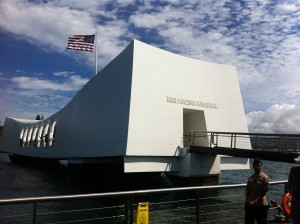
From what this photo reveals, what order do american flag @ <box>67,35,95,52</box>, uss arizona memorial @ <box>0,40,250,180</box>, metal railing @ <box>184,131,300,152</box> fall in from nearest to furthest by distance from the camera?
metal railing @ <box>184,131,300,152</box> → uss arizona memorial @ <box>0,40,250,180</box> → american flag @ <box>67,35,95,52</box>

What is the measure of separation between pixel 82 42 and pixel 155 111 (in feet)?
31.1

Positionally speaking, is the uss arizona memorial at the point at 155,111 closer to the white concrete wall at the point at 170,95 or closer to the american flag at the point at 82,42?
the white concrete wall at the point at 170,95

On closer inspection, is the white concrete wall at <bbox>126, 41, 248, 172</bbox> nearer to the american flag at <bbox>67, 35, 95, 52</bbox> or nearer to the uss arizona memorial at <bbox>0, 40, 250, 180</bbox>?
the uss arizona memorial at <bbox>0, 40, 250, 180</bbox>

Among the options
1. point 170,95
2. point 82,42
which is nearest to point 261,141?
point 170,95

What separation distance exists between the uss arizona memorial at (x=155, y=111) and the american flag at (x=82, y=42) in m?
2.92

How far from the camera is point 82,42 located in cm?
2338

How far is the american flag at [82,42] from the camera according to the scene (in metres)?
23.1

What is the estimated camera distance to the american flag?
2306 centimetres

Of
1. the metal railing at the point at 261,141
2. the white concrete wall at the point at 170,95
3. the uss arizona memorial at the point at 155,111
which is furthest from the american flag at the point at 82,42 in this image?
the metal railing at the point at 261,141

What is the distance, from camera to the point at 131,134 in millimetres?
16125

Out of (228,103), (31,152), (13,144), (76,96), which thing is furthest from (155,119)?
(13,144)

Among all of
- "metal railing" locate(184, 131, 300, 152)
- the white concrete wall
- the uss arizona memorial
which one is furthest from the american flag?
"metal railing" locate(184, 131, 300, 152)

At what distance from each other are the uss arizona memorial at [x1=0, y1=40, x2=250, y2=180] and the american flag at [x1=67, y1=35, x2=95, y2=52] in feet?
9.56

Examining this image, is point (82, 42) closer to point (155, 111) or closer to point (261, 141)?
point (155, 111)
